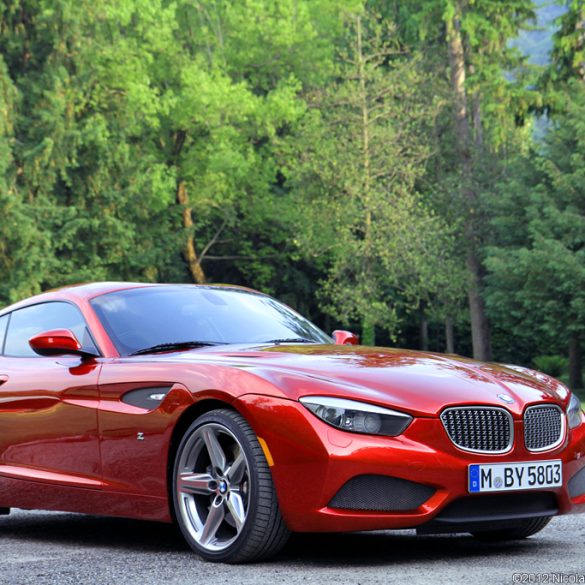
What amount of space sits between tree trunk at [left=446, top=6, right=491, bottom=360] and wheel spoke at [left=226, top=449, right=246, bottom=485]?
1449 inches

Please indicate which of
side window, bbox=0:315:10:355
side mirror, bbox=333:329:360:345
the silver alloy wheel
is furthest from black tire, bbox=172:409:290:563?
side window, bbox=0:315:10:355

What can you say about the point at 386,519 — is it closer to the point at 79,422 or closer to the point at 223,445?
the point at 223,445

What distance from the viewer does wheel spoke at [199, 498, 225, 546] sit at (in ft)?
19.9

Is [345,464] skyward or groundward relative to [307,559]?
skyward

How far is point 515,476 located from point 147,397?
6.10 feet

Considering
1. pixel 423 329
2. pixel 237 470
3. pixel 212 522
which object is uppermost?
pixel 237 470

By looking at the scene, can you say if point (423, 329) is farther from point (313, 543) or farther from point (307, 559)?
point (307, 559)

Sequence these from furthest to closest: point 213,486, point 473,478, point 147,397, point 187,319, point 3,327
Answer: point 3,327 → point 187,319 → point 147,397 → point 213,486 → point 473,478

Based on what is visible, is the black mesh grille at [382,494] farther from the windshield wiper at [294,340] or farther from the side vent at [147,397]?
the windshield wiper at [294,340]

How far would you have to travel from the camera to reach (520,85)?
4425cm

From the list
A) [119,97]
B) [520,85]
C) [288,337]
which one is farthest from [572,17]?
[288,337]

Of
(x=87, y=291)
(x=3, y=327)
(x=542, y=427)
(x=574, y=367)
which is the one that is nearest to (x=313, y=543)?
(x=542, y=427)

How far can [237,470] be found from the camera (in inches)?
236

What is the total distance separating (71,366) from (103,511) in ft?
2.75
